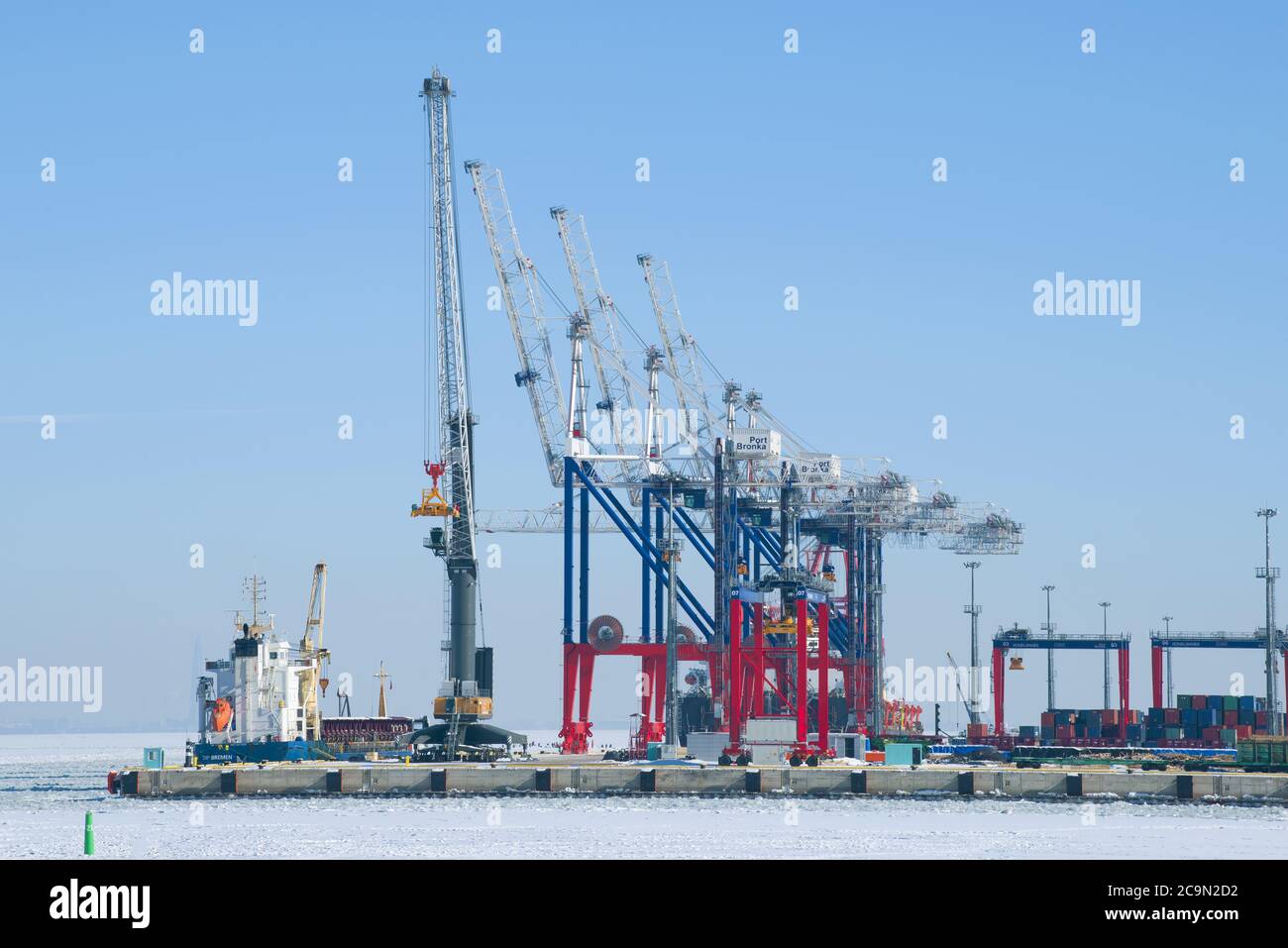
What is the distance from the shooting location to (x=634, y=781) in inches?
3418

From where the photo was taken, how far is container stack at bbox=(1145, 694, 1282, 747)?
5285 inches

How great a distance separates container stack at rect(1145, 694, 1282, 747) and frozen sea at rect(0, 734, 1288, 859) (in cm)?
5577

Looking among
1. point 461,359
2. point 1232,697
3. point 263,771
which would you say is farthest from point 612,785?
point 1232,697

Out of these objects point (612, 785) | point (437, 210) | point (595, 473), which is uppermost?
point (437, 210)

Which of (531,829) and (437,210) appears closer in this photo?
(531,829)

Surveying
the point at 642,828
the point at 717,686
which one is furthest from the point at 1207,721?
the point at 642,828

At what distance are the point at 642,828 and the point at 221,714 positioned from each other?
1810 inches

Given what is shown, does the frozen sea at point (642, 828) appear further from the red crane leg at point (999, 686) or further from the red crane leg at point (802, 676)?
the red crane leg at point (999, 686)

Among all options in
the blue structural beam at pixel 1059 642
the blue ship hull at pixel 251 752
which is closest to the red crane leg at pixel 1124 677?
the blue structural beam at pixel 1059 642

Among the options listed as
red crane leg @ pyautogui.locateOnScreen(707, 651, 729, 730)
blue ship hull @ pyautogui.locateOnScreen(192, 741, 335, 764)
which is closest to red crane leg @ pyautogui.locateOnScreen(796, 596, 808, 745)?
red crane leg @ pyautogui.locateOnScreen(707, 651, 729, 730)
